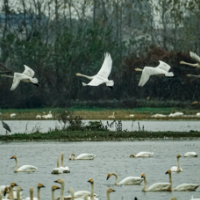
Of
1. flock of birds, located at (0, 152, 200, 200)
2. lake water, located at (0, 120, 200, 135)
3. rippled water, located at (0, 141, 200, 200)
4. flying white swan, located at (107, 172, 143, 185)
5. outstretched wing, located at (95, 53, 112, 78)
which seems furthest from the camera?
lake water, located at (0, 120, 200, 135)

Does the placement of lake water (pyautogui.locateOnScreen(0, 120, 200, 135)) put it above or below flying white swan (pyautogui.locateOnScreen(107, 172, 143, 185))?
above

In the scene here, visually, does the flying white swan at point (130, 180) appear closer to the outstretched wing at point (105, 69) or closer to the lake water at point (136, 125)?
the outstretched wing at point (105, 69)

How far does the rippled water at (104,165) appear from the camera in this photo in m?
17.9

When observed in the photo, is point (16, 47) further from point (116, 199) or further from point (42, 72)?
point (116, 199)

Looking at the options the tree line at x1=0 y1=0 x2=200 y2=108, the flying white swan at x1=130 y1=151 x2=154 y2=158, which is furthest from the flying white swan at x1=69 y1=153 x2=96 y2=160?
the tree line at x1=0 y1=0 x2=200 y2=108

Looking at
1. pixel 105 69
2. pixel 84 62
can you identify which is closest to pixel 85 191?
pixel 105 69

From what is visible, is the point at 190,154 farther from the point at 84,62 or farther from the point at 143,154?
the point at 84,62

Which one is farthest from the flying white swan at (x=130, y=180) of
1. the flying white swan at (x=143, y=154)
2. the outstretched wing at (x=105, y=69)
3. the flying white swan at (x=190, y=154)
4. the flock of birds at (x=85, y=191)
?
the outstretched wing at (x=105, y=69)

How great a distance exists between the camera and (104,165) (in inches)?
894

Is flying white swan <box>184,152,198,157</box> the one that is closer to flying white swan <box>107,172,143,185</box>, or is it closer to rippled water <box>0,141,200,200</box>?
rippled water <box>0,141,200,200</box>

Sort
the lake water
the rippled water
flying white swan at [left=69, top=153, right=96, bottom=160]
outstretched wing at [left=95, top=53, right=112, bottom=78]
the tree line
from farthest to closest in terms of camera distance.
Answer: the tree line
the lake water
outstretched wing at [left=95, top=53, right=112, bottom=78]
flying white swan at [left=69, top=153, right=96, bottom=160]
the rippled water

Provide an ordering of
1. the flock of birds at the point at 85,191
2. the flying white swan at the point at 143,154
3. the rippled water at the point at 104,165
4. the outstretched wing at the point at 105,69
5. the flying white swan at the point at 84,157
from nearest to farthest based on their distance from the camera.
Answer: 1. the flock of birds at the point at 85,191
2. the rippled water at the point at 104,165
3. the flying white swan at the point at 84,157
4. the flying white swan at the point at 143,154
5. the outstretched wing at the point at 105,69

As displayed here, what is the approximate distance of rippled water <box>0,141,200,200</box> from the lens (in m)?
17.9

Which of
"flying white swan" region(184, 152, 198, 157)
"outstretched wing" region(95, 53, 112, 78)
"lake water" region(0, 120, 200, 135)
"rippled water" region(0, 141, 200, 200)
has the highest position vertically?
"outstretched wing" region(95, 53, 112, 78)
